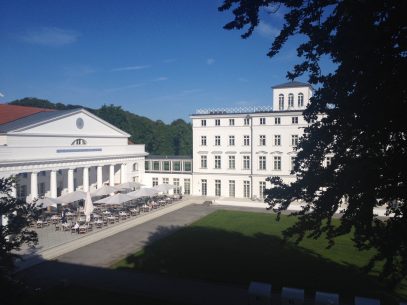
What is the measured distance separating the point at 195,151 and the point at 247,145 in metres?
6.28

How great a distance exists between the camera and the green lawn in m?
15.5

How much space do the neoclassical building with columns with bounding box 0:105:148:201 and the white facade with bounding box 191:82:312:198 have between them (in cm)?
840

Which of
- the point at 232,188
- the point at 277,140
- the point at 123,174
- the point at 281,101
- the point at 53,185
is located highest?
the point at 281,101

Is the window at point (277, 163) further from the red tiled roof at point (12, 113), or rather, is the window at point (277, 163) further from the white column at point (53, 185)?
the red tiled roof at point (12, 113)

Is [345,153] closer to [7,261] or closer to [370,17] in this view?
[370,17]

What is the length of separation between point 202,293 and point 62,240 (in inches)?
493

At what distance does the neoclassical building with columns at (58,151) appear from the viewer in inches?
1094

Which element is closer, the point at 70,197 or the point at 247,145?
the point at 70,197

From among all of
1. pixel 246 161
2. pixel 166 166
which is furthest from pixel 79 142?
pixel 246 161

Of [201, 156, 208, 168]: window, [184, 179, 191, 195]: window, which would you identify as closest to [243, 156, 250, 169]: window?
[201, 156, 208, 168]: window

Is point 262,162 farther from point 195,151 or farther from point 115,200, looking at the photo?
Result: point 115,200

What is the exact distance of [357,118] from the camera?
23.7 ft

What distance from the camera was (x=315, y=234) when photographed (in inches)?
328

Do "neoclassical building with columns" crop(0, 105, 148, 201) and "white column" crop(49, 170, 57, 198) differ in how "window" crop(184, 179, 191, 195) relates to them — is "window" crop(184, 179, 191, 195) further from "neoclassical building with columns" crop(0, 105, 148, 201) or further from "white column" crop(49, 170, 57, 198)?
"white column" crop(49, 170, 57, 198)
